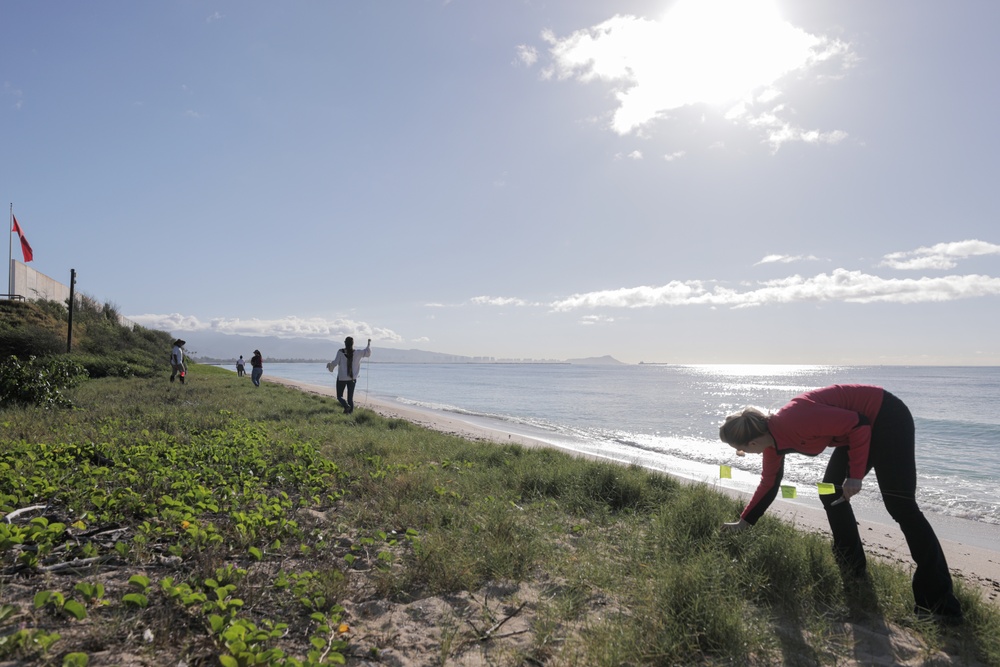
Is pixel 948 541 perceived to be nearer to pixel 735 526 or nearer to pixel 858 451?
pixel 735 526

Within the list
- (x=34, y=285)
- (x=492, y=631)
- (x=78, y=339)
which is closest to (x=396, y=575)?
(x=492, y=631)

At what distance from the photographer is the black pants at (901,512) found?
3312 millimetres

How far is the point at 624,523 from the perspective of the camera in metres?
4.93

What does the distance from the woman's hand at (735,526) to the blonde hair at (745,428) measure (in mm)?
802

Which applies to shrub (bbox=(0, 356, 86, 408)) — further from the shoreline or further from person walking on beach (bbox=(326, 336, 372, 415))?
the shoreline

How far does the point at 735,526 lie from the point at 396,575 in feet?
8.69

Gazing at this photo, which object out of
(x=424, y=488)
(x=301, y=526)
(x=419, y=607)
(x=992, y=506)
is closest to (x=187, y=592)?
(x=419, y=607)

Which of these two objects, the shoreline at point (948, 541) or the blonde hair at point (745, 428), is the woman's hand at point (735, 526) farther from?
the shoreline at point (948, 541)

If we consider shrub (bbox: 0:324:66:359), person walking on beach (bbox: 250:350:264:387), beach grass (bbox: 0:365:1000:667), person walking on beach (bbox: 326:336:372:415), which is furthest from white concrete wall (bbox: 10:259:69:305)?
beach grass (bbox: 0:365:1000:667)

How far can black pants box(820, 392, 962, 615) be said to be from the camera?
331 centimetres

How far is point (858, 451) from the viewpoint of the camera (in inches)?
137

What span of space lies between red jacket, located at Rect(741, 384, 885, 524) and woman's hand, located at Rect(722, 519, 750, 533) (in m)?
0.56

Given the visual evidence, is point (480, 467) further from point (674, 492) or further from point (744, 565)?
point (744, 565)

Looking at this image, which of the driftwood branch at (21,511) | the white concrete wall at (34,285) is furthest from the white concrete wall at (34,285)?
the driftwood branch at (21,511)
